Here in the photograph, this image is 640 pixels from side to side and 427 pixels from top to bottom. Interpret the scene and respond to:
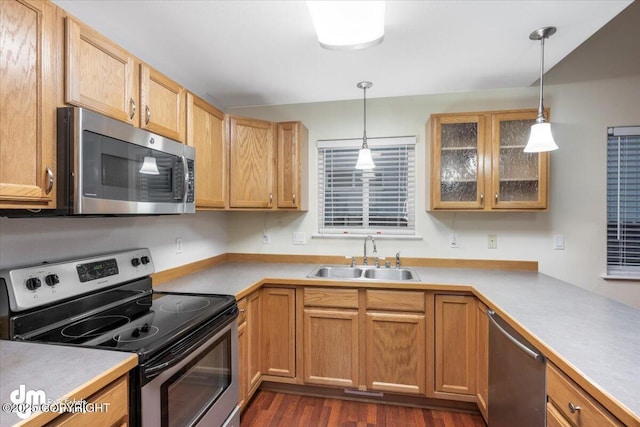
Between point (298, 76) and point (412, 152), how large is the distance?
46.2 inches

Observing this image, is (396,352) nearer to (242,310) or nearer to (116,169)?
(242,310)

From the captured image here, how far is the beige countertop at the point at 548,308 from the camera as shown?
3.05 feet

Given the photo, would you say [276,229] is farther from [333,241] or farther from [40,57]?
[40,57]

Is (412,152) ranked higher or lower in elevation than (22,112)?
higher

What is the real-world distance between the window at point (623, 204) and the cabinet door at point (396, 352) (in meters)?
1.66

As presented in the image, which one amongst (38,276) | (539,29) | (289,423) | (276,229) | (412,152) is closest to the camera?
(38,276)

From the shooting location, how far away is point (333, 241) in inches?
110

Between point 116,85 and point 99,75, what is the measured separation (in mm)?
85

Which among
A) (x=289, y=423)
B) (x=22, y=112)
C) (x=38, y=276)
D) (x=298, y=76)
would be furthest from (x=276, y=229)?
(x=22, y=112)

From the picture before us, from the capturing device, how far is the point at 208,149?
6.95ft

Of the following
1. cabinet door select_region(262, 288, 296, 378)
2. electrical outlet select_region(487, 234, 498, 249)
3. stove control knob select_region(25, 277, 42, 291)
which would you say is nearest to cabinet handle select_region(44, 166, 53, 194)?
stove control knob select_region(25, 277, 42, 291)

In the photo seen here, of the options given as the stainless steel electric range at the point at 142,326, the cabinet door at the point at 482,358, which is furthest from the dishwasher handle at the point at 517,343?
the stainless steel electric range at the point at 142,326

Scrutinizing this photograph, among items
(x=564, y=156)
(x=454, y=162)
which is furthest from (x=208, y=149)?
(x=564, y=156)

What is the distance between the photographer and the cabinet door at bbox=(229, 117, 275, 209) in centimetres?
238
